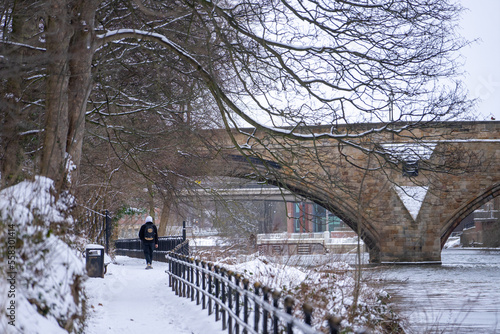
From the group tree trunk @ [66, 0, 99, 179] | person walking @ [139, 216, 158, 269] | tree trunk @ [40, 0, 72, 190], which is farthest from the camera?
person walking @ [139, 216, 158, 269]

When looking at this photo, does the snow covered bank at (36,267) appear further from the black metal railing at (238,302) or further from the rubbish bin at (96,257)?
the rubbish bin at (96,257)

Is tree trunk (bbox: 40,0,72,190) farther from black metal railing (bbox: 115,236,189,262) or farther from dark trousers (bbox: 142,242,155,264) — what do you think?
dark trousers (bbox: 142,242,155,264)

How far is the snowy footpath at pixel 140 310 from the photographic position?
6973mm

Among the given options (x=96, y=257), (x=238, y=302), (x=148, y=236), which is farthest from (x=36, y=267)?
(x=148, y=236)

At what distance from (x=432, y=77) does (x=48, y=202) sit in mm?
4901

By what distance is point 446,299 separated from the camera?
12500mm

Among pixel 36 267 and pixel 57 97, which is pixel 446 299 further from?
pixel 36 267

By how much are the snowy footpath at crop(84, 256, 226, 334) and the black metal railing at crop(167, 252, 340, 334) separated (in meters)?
0.21

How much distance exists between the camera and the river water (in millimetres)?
8980

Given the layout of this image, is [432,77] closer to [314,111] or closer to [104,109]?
[314,111]

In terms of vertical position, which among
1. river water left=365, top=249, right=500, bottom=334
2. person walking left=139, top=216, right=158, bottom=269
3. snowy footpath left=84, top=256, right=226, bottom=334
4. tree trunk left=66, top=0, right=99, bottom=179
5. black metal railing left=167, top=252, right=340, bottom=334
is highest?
tree trunk left=66, top=0, right=99, bottom=179

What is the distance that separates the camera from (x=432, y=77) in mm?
7895

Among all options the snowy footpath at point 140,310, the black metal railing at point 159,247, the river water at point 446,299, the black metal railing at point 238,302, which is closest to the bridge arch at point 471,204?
the river water at point 446,299

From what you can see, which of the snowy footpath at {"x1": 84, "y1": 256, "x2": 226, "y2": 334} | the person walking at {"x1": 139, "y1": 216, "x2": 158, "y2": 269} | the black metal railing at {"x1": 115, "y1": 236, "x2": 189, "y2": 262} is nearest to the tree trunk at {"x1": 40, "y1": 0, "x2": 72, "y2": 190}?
the snowy footpath at {"x1": 84, "y1": 256, "x2": 226, "y2": 334}
